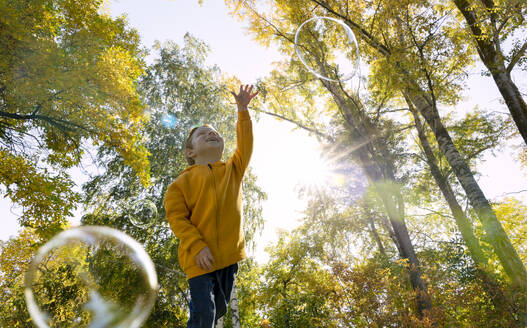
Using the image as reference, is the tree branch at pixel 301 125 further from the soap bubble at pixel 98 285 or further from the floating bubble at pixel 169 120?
the soap bubble at pixel 98 285

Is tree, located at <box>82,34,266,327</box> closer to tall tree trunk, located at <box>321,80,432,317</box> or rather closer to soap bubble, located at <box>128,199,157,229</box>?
soap bubble, located at <box>128,199,157,229</box>

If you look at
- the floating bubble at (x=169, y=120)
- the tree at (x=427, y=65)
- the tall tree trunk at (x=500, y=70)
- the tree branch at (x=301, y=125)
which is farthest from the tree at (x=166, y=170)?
the tall tree trunk at (x=500, y=70)

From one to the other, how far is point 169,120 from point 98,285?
22.3 ft

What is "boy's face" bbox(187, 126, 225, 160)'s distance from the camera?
2000mm

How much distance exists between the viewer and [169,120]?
11219 mm

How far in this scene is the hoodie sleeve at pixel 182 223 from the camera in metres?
1.48

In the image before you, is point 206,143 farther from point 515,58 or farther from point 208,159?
point 515,58

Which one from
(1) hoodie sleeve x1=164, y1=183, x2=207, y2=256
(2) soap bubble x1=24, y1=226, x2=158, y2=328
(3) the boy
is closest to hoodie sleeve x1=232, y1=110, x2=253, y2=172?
(3) the boy

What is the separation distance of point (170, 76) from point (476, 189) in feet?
37.9

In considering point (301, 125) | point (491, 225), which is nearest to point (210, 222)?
point (491, 225)

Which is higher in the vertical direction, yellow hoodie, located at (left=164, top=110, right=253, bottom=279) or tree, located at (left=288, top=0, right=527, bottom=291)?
tree, located at (left=288, top=0, right=527, bottom=291)

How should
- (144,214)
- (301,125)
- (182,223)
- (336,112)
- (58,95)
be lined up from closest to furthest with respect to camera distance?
(182,223), (58,95), (301,125), (144,214), (336,112)

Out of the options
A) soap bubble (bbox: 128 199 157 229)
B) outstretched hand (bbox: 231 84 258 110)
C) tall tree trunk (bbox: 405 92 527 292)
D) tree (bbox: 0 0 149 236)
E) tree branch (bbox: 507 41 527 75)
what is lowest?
tall tree trunk (bbox: 405 92 527 292)

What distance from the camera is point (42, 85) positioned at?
18.3 feet
